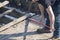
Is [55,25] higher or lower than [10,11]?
lower

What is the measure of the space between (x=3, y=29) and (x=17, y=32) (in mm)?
333

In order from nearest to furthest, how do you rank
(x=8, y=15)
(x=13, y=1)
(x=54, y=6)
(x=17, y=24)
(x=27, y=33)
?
1. (x=54, y=6)
2. (x=27, y=33)
3. (x=17, y=24)
4. (x=8, y=15)
5. (x=13, y=1)

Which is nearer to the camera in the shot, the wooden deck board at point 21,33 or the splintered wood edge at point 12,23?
the wooden deck board at point 21,33

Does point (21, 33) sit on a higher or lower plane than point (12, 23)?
lower

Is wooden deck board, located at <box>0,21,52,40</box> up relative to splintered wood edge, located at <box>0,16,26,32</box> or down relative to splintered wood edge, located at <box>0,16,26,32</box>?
down

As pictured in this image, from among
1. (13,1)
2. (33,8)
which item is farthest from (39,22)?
(13,1)

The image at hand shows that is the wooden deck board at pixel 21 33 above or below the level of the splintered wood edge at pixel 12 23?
below

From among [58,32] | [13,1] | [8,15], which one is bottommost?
[58,32]

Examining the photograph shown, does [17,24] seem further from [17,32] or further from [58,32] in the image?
[58,32]

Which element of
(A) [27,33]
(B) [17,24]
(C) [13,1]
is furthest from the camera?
(C) [13,1]

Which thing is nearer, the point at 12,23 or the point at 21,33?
the point at 21,33

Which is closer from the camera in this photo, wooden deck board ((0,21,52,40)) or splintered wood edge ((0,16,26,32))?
wooden deck board ((0,21,52,40))

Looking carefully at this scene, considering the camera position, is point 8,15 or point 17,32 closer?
point 17,32

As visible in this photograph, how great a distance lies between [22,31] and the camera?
5.18m
